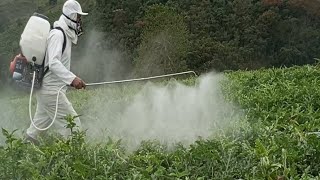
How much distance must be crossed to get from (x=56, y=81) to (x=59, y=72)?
0.41 metres

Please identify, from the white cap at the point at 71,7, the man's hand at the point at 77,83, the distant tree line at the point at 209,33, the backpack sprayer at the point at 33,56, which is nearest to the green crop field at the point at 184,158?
the man's hand at the point at 77,83

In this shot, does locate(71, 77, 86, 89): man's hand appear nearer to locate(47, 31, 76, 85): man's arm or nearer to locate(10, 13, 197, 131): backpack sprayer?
locate(47, 31, 76, 85): man's arm

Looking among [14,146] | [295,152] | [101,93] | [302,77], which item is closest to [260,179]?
[295,152]

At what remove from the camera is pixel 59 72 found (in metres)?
7.27

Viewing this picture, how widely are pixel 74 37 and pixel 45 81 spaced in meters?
0.63

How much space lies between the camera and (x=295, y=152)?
4.50 meters

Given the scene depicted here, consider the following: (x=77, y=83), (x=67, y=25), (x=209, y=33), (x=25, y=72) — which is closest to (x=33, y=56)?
(x=25, y=72)

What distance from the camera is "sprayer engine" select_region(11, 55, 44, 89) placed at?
758 centimetres

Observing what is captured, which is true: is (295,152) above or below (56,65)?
below

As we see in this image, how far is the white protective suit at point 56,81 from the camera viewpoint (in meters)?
7.28

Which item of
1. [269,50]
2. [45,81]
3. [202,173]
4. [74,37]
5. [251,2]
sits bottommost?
[202,173]

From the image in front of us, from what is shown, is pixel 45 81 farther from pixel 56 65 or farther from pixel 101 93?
pixel 101 93

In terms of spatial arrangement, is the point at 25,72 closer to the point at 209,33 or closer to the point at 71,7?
the point at 71,7

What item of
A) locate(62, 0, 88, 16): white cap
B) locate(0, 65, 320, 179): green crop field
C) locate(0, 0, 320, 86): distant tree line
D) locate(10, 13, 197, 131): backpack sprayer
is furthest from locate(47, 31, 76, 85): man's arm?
locate(0, 0, 320, 86): distant tree line
